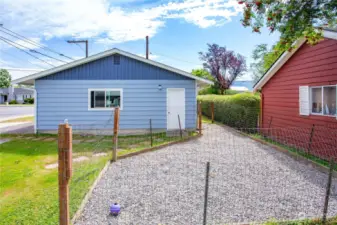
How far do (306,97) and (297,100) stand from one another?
0.62m

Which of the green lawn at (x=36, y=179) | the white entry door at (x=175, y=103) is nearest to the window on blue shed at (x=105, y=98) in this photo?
the white entry door at (x=175, y=103)

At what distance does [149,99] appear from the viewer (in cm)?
1211

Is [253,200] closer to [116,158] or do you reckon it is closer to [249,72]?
[116,158]

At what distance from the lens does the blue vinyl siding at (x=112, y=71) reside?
465 inches

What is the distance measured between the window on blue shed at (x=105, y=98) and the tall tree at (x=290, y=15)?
8.01 meters

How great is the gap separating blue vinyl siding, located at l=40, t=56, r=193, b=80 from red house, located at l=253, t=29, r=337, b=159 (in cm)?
514

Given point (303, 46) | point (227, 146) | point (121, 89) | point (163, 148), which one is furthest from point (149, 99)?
point (303, 46)

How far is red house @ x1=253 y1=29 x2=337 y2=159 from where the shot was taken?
718cm

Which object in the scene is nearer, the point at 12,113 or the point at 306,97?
the point at 306,97

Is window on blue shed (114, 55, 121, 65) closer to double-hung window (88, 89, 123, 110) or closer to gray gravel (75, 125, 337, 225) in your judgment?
double-hung window (88, 89, 123, 110)

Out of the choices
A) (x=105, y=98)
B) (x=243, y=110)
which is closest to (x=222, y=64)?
(x=243, y=110)

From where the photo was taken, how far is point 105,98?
12016mm

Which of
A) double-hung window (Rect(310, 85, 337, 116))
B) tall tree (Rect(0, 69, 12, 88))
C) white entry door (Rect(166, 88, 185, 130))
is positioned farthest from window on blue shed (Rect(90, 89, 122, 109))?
tall tree (Rect(0, 69, 12, 88))

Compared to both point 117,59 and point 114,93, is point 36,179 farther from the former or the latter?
point 117,59
